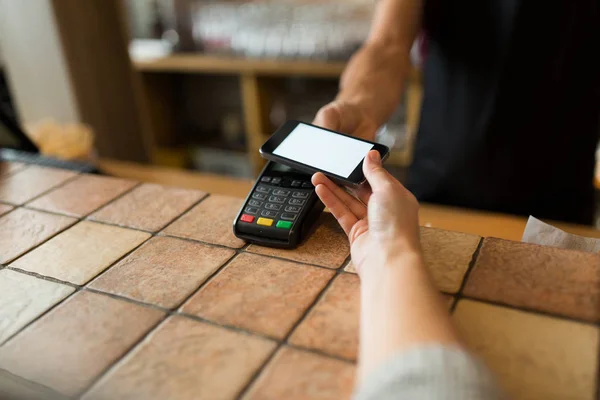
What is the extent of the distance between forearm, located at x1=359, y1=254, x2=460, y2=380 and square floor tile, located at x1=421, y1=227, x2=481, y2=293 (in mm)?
51

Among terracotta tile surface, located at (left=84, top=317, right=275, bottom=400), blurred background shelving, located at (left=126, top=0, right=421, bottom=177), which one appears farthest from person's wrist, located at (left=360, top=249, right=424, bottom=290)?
blurred background shelving, located at (left=126, top=0, right=421, bottom=177)

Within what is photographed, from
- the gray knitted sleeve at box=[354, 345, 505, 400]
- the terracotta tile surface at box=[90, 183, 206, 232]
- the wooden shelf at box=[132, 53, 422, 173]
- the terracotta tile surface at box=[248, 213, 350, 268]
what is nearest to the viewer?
the gray knitted sleeve at box=[354, 345, 505, 400]

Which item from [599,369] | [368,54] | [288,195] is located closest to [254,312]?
[288,195]

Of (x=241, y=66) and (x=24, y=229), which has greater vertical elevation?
(x=24, y=229)

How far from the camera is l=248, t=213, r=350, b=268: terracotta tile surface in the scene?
0.56 m

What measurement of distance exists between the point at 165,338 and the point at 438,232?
1.04 feet

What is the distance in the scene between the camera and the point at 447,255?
1.79 feet

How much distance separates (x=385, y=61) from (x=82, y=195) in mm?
645

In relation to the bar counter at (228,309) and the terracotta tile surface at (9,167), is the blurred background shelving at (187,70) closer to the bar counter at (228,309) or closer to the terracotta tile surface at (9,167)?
the terracotta tile surface at (9,167)

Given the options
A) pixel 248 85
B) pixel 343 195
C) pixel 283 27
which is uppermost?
pixel 343 195

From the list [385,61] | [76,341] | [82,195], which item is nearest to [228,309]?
[76,341]

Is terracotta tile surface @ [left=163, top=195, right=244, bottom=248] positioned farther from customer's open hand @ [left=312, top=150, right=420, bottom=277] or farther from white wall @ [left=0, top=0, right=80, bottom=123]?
white wall @ [left=0, top=0, right=80, bottom=123]

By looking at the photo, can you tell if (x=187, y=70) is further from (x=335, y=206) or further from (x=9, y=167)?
(x=335, y=206)

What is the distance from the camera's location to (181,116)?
273 centimetres
